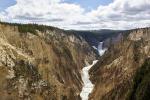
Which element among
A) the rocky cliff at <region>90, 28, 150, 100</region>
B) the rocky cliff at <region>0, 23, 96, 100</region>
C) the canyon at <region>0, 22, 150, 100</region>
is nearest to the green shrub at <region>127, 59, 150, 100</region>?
the canyon at <region>0, 22, 150, 100</region>

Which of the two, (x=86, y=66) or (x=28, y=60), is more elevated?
(x=28, y=60)

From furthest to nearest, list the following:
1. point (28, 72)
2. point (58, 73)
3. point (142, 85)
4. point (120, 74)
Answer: point (58, 73), point (120, 74), point (28, 72), point (142, 85)

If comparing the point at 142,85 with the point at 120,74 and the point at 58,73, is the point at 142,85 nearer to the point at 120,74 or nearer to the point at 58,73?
the point at 120,74

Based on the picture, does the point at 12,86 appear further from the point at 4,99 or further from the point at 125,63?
the point at 125,63

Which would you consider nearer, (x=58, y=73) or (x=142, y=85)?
(x=142, y=85)

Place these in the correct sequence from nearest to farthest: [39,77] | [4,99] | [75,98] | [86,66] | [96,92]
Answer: [4,99] → [39,77] → [75,98] → [96,92] → [86,66]

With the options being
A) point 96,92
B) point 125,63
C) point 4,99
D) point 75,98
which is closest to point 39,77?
point 4,99

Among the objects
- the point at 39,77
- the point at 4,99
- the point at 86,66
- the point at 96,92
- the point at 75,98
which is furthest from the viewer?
the point at 86,66

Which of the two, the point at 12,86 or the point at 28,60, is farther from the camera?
the point at 28,60

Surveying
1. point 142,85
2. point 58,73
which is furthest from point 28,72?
point 58,73
